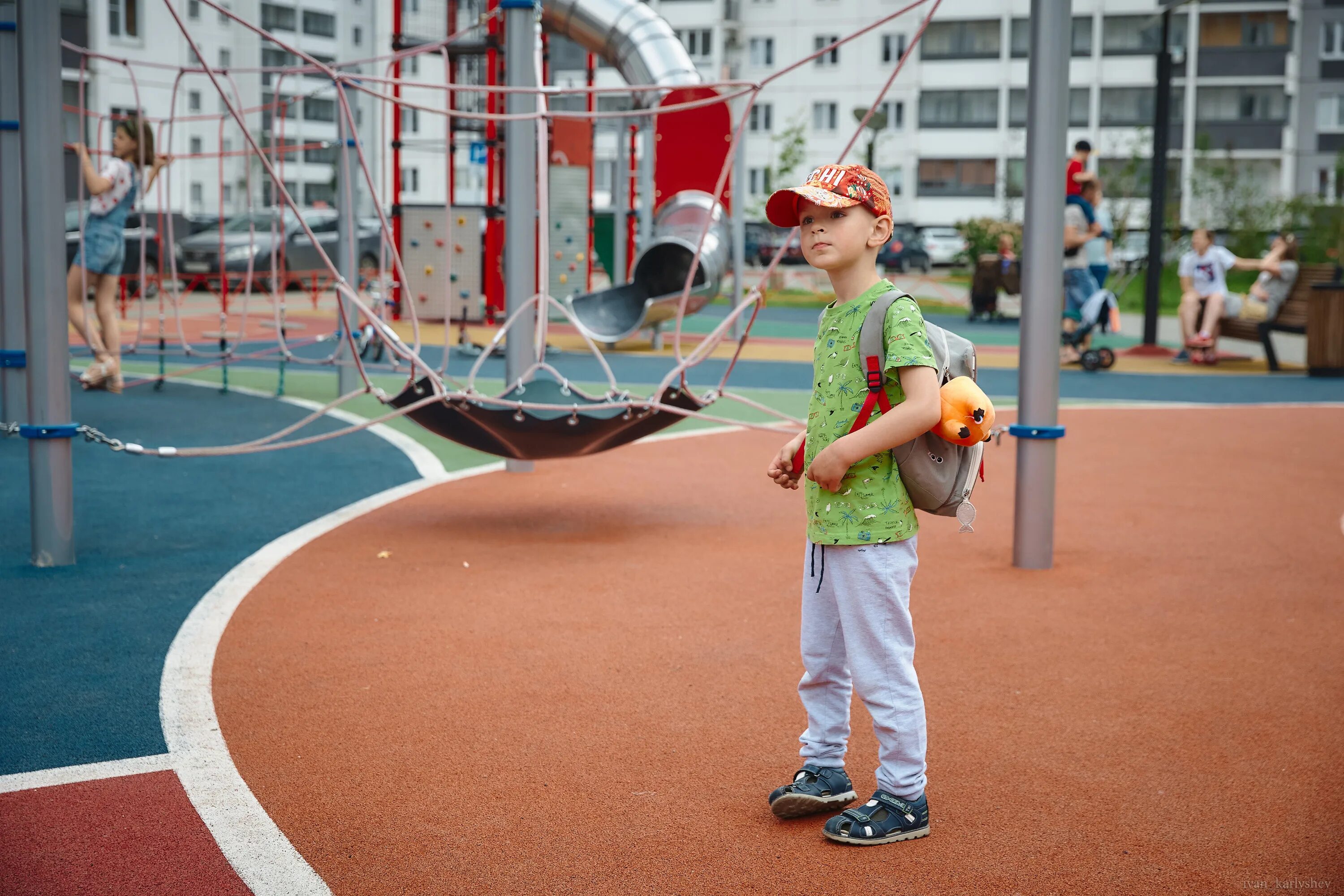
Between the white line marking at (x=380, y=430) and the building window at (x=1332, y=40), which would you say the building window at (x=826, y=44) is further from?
the white line marking at (x=380, y=430)

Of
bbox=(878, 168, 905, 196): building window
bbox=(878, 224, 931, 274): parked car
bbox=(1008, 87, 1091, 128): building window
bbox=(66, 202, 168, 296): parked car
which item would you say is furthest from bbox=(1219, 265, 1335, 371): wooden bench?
bbox=(1008, 87, 1091, 128): building window

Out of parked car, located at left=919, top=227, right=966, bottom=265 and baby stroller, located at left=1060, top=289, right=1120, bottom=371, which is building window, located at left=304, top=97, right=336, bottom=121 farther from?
baby stroller, located at left=1060, top=289, right=1120, bottom=371

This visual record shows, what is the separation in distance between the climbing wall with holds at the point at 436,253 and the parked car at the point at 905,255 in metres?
27.4

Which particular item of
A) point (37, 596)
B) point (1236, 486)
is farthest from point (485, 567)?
point (1236, 486)

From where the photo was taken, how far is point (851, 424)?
3.22 metres

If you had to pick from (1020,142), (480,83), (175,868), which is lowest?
(175,868)

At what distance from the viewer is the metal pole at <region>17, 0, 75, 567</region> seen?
565 cm

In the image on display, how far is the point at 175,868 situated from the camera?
3.08m

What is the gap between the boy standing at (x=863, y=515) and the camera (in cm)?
318

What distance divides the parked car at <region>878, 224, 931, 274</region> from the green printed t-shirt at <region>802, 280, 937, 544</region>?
39.4 m

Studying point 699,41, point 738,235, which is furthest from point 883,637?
point 699,41

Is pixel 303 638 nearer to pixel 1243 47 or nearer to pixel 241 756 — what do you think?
pixel 241 756

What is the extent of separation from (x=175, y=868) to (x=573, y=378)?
10.4m

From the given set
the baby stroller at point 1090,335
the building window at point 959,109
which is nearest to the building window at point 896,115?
the building window at point 959,109
